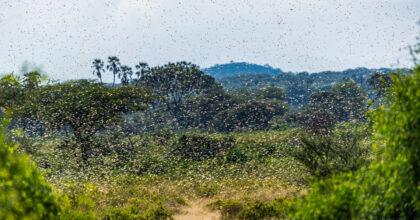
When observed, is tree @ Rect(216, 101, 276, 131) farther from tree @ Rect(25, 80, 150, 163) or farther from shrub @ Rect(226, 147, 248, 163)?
tree @ Rect(25, 80, 150, 163)

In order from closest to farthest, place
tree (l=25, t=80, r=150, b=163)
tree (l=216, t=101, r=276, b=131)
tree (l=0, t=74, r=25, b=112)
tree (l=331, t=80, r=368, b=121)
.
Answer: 1. tree (l=25, t=80, r=150, b=163)
2. tree (l=0, t=74, r=25, b=112)
3. tree (l=216, t=101, r=276, b=131)
4. tree (l=331, t=80, r=368, b=121)

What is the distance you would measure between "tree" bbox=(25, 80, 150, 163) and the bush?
5673mm

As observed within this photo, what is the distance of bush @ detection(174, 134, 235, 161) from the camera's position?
48.6m

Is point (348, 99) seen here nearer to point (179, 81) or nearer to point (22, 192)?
point (179, 81)

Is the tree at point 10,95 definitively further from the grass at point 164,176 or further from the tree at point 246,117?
the tree at point 246,117

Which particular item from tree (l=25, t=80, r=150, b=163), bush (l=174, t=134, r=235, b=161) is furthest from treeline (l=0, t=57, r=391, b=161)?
bush (l=174, t=134, r=235, b=161)

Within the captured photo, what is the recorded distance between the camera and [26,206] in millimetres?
8023

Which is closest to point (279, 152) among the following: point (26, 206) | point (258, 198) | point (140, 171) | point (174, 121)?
point (140, 171)

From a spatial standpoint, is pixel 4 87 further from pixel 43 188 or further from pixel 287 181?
pixel 43 188

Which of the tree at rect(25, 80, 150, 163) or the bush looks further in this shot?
the bush

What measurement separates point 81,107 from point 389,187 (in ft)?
135

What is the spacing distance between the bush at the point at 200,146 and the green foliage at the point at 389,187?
37.8 metres

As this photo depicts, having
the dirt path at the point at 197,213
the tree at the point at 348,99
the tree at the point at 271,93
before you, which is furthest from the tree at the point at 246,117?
the dirt path at the point at 197,213

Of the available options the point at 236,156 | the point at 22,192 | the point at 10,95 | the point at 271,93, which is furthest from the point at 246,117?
the point at 22,192
